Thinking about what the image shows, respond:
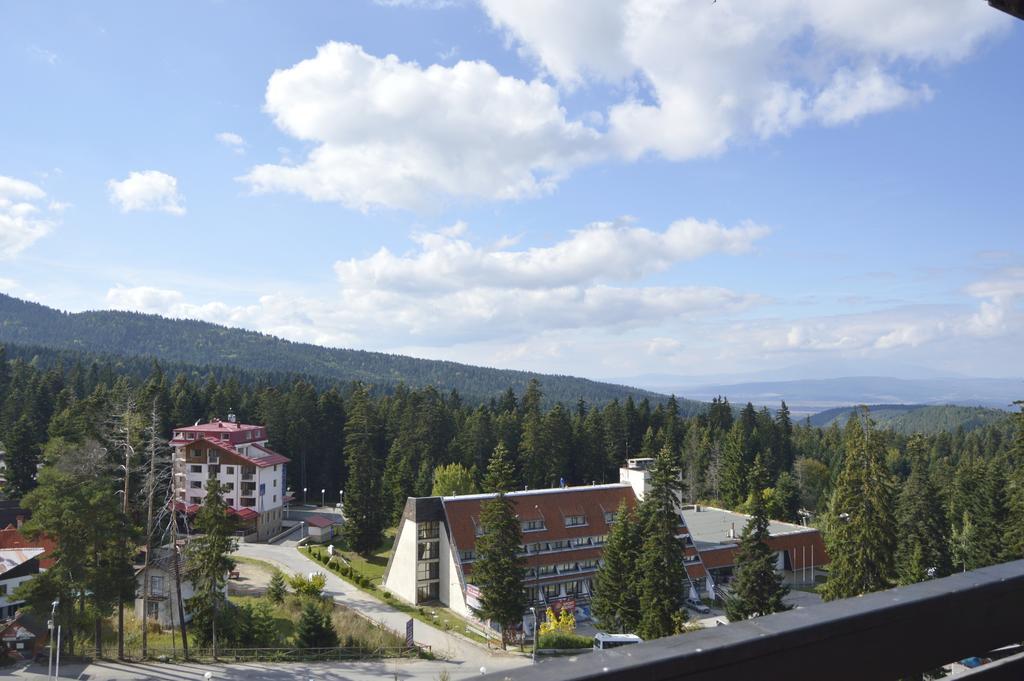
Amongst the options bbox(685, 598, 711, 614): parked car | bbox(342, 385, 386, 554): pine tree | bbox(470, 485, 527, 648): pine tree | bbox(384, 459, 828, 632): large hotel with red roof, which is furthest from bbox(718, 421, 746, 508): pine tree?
bbox(470, 485, 527, 648): pine tree

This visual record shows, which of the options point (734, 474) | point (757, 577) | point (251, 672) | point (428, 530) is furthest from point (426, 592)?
point (734, 474)

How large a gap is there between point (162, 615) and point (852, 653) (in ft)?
120

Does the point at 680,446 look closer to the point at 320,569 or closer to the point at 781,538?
the point at 781,538

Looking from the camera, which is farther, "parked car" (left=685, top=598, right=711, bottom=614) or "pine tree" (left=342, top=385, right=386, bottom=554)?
"pine tree" (left=342, top=385, right=386, bottom=554)

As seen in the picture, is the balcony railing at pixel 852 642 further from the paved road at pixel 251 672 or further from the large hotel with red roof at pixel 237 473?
the large hotel with red roof at pixel 237 473

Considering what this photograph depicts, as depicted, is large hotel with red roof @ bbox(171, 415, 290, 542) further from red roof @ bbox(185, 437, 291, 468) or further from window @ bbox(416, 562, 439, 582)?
window @ bbox(416, 562, 439, 582)

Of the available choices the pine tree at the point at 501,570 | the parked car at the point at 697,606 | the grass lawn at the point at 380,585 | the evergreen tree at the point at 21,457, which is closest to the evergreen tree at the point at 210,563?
the grass lawn at the point at 380,585

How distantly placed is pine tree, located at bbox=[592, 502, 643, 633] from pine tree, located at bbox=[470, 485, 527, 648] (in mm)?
3721

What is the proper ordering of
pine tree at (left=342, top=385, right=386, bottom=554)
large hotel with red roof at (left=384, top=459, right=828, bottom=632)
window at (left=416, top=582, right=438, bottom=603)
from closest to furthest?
large hotel with red roof at (left=384, top=459, right=828, bottom=632), window at (left=416, top=582, right=438, bottom=603), pine tree at (left=342, top=385, right=386, bottom=554)

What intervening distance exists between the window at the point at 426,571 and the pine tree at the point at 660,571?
1402cm

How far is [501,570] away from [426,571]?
8294mm

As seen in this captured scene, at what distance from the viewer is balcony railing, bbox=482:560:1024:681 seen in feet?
5.67

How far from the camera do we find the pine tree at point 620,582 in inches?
1161

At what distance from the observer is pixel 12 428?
5312 cm
